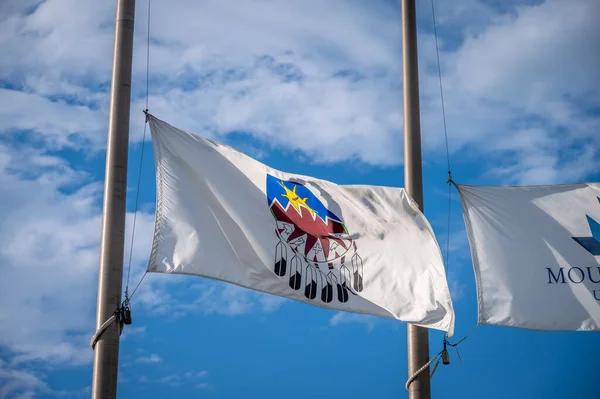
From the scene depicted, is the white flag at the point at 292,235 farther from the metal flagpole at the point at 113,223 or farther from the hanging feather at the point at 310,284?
the metal flagpole at the point at 113,223

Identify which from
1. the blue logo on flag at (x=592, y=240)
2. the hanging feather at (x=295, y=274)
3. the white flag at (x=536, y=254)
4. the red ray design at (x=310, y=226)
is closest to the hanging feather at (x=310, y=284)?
the hanging feather at (x=295, y=274)

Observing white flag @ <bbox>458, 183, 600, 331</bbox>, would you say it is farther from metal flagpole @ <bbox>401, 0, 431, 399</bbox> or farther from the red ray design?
the red ray design

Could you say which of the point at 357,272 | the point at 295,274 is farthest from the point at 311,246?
the point at 357,272

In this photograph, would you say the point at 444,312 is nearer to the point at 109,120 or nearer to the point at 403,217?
the point at 403,217

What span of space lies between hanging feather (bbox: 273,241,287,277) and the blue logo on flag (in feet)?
21.6

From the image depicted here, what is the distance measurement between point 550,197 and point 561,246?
120cm

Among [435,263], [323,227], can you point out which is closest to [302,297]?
[323,227]

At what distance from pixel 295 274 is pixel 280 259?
0.39m

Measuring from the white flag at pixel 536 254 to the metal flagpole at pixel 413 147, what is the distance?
1.10 m

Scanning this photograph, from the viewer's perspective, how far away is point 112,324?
15.5 meters

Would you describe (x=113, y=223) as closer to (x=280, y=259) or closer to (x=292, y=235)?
(x=280, y=259)

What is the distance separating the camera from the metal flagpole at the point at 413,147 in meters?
18.7

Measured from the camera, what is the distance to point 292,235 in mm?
18453

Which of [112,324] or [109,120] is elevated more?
[109,120]
